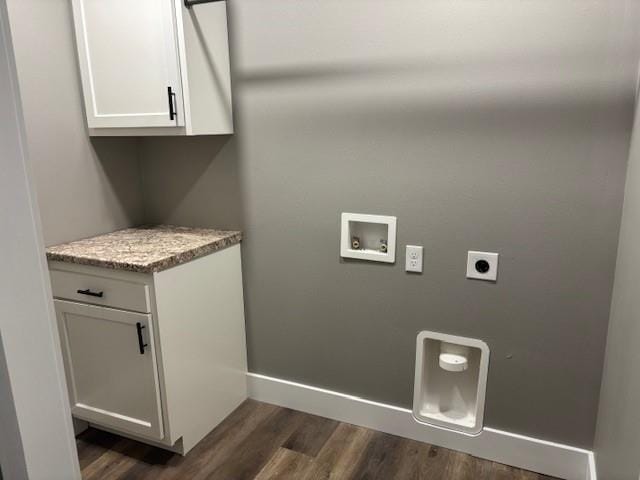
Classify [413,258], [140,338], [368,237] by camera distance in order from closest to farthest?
[140,338], [413,258], [368,237]

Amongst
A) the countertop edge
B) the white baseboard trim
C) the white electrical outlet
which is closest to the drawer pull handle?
the countertop edge

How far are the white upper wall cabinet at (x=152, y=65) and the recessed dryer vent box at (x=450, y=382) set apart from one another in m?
1.35

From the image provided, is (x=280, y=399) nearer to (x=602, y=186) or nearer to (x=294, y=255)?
(x=294, y=255)

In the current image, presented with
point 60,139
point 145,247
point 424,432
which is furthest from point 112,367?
point 424,432

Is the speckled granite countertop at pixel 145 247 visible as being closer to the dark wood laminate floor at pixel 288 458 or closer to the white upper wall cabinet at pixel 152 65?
the white upper wall cabinet at pixel 152 65

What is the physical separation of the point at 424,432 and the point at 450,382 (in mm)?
248

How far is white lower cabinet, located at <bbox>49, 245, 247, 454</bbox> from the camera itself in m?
1.85

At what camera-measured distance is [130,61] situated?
75.8 inches

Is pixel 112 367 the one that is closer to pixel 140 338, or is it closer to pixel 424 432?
pixel 140 338

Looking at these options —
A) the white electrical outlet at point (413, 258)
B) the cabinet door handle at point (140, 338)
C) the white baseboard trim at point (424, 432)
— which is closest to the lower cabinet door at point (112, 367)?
the cabinet door handle at point (140, 338)

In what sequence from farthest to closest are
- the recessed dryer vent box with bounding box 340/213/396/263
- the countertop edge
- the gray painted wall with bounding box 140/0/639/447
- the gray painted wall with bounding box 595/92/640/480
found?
the recessed dryer vent box with bounding box 340/213/396/263
the countertop edge
the gray painted wall with bounding box 140/0/639/447
the gray painted wall with bounding box 595/92/640/480

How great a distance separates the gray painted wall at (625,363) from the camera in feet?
3.92

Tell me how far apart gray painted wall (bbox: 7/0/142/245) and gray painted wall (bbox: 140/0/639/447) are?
31cm

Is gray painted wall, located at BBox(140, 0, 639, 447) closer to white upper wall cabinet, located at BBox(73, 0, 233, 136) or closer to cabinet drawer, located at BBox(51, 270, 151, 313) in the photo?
white upper wall cabinet, located at BBox(73, 0, 233, 136)
